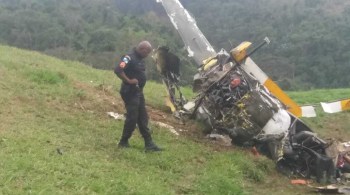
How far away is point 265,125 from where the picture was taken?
1045cm

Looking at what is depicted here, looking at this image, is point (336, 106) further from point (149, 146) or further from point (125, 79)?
point (125, 79)

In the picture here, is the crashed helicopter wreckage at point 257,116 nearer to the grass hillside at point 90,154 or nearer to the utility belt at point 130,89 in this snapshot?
the grass hillside at point 90,154

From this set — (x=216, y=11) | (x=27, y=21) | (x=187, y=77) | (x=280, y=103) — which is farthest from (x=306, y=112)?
(x=216, y=11)

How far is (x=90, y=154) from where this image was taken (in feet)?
26.3

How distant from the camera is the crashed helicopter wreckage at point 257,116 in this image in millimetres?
9883

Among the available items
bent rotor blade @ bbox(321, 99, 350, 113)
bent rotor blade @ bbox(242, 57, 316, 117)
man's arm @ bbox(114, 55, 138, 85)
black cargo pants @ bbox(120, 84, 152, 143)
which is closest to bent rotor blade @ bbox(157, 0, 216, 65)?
bent rotor blade @ bbox(242, 57, 316, 117)

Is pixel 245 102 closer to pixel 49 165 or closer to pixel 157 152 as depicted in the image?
pixel 157 152

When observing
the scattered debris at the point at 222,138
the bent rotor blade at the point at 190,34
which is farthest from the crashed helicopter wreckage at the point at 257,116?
the bent rotor blade at the point at 190,34

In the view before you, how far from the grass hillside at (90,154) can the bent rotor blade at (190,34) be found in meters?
1.87

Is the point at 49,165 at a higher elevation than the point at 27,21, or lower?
higher

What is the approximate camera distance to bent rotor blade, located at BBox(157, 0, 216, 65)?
519 inches

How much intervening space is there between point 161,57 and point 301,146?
3.86 m

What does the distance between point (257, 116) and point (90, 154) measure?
3.84 meters

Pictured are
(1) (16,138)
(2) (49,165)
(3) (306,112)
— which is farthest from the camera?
(3) (306,112)
